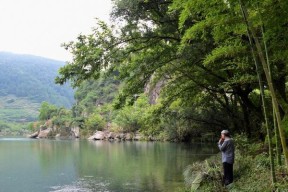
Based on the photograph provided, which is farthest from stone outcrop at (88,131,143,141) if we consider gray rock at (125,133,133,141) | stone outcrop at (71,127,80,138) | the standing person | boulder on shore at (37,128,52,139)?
the standing person

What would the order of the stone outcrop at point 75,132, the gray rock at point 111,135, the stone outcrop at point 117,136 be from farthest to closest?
the stone outcrop at point 75,132 < the gray rock at point 111,135 < the stone outcrop at point 117,136

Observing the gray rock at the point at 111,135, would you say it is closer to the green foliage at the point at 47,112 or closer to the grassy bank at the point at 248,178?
the green foliage at the point at 47,112

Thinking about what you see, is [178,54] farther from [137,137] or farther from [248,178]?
[137,137]

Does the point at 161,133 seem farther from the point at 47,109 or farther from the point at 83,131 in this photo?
the point at 47,109

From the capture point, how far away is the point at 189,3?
7355mm

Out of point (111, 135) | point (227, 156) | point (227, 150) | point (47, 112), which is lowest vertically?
point (111, 135)

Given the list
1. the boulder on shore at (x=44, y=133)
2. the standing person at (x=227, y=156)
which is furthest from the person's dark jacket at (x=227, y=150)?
the boulder on shore at (x=44, y=133)

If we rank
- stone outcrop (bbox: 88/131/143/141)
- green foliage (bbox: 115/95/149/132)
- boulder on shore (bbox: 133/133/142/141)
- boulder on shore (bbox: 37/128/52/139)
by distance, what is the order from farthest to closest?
1. boulder on shore (bbox: 37/128/52/139)
2. green foliage (bbox: 115/95/149/132)
3. stone outcrop (bbox: 88/131/143/141)
4. boulder on shore (bbox: 133/133/142/141)

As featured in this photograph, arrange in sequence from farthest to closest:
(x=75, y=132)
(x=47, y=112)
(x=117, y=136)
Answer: (x=47, y=112) < (x=75, y=132) < (x=117, y=136)

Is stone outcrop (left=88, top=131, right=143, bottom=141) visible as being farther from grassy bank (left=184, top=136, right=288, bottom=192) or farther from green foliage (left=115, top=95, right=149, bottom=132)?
grassy bank (left=184, top=136, right=288, bottom=192)

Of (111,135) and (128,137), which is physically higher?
(111,135)

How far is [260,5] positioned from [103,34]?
838cm

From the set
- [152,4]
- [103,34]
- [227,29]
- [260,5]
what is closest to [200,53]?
[152,4]

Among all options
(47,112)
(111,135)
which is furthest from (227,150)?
(47,112)
